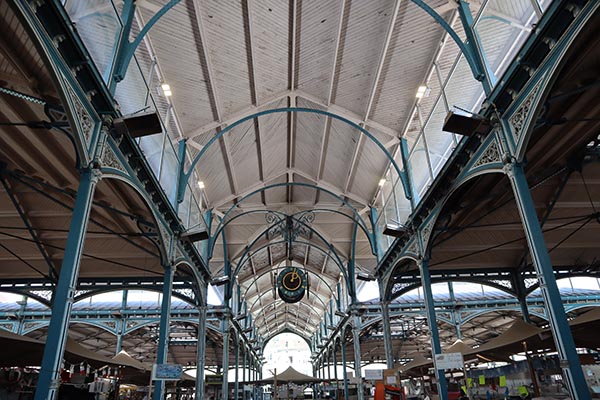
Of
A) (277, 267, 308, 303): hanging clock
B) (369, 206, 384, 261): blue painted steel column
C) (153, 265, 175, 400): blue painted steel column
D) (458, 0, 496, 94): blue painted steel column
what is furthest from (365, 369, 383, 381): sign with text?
(458, 0, 496, 94): blue painted steel column

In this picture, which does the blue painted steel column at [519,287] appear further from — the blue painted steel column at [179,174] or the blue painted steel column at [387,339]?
the blue painted steel column at [179,174]

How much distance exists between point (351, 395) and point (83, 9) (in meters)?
42.1

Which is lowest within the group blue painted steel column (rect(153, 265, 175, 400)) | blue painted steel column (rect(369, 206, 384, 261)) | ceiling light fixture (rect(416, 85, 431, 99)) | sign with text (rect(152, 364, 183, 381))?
sign with text (rect(152, 364, 183, 381))

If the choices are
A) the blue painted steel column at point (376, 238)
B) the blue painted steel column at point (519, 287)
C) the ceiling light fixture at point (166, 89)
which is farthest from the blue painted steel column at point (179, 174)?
the blue painted steel column at point (519, 287)

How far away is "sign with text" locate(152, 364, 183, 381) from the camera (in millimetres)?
10797

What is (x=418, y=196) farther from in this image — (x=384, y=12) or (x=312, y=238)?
(x=312, y=238)

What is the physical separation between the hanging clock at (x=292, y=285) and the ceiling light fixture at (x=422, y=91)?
10.8m

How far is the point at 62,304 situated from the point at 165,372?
→ 518cm

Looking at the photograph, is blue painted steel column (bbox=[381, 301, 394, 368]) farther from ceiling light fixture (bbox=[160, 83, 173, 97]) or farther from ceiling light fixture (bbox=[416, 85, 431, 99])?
ceiling light fixture (bbox=[160, 83, 173, 97])

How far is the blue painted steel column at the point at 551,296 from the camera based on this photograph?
6574mm

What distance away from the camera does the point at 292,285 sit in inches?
842

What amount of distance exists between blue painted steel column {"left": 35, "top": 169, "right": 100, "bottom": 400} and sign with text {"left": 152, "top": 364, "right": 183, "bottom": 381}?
4.63 m

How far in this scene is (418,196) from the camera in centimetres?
1525

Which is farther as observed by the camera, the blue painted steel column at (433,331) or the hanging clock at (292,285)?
the hanging clock at (292,285)
